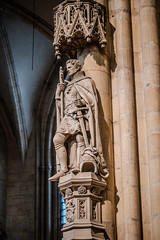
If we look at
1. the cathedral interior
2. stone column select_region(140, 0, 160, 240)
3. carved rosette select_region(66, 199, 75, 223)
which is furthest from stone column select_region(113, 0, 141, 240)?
carved rosette select_region(66, 199, 75, 223)

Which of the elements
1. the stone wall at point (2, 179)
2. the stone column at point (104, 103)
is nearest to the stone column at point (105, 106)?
the stone column at point (104, 103)

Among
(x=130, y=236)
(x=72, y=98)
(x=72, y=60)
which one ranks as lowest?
(x=130, y=236)

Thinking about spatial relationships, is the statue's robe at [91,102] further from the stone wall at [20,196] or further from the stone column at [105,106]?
the stone wall at [20,196]

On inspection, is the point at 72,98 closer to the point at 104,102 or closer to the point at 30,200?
the point at 104,102

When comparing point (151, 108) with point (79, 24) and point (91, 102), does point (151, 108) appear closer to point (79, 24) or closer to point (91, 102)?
point (91, 102)

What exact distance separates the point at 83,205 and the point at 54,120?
13.1m

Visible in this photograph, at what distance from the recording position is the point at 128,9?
32.0 ft

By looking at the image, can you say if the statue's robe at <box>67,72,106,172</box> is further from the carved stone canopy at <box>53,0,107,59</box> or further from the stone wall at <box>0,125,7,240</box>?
the stone wall at <box>0,125,7,240</box>

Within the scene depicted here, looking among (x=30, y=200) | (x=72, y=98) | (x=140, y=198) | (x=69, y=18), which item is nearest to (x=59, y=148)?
(x=72, y=98)

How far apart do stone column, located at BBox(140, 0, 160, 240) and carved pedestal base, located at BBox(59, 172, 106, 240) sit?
2.17 ft

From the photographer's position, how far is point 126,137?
895 centimetres

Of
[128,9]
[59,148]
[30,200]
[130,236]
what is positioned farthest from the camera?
[30,200]

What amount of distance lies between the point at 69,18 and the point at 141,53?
1.21 meters

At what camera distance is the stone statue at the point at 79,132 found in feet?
28.4
